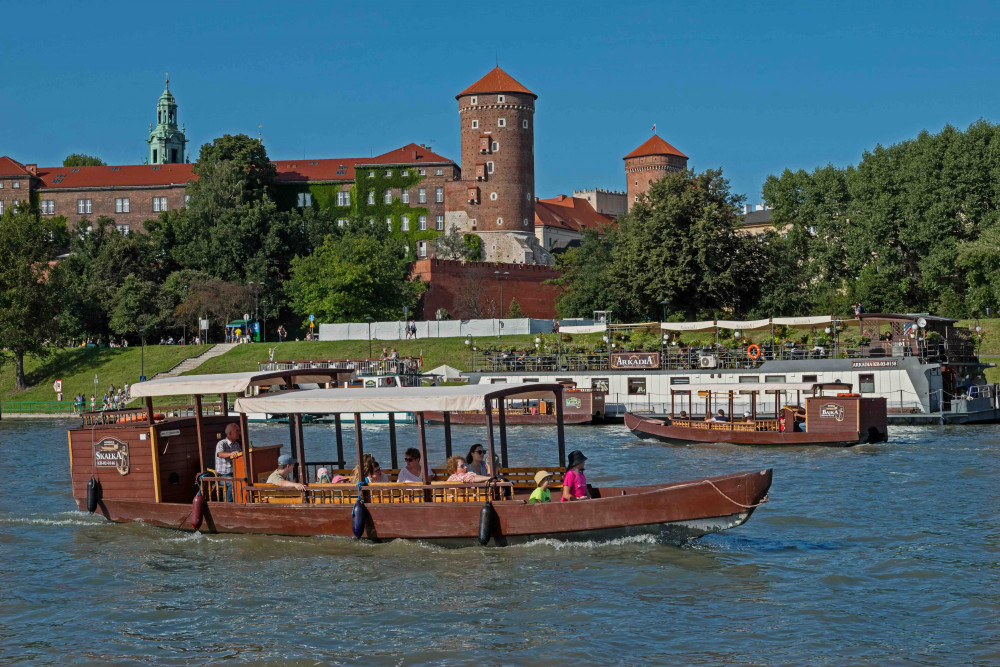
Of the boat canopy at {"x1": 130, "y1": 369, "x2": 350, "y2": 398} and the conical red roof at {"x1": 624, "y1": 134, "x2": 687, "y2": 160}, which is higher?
the conical red roof at {"x1": 624, "y1": 134, "x2": 687, "y2": 160}

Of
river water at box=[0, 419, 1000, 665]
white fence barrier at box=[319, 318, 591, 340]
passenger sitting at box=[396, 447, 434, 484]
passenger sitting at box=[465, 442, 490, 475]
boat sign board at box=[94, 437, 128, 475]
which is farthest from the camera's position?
white fence barrier at box=[319, 318, 591, 340]

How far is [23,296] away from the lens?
68.8 metres

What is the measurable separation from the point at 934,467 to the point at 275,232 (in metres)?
70.5

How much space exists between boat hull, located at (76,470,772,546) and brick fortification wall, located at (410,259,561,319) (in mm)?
72917

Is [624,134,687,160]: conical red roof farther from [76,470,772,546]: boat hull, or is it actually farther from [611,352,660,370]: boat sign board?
[76,470,772,546]: boat hull

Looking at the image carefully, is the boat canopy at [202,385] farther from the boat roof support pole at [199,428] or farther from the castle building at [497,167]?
the castle building at [497,167]

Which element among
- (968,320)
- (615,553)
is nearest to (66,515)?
(615,553)

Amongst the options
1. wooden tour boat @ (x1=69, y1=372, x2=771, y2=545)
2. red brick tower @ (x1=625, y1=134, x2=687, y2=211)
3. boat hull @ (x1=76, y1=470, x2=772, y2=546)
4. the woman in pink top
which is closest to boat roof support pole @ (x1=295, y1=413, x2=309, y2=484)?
wooden tour boat @ (x1=69, y1=372, x2=771, y2=545)

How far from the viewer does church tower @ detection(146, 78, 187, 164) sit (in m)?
137

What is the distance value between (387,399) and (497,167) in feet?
287

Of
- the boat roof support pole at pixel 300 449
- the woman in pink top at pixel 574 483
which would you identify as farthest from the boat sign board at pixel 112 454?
the woman in pink top at pixel 574 483

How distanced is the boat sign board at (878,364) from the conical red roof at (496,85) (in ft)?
212

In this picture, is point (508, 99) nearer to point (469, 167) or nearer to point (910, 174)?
point (469, 167)

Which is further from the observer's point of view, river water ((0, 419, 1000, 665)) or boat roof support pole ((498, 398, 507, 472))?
boat roof support pole ((498, 398, 507, 472))
